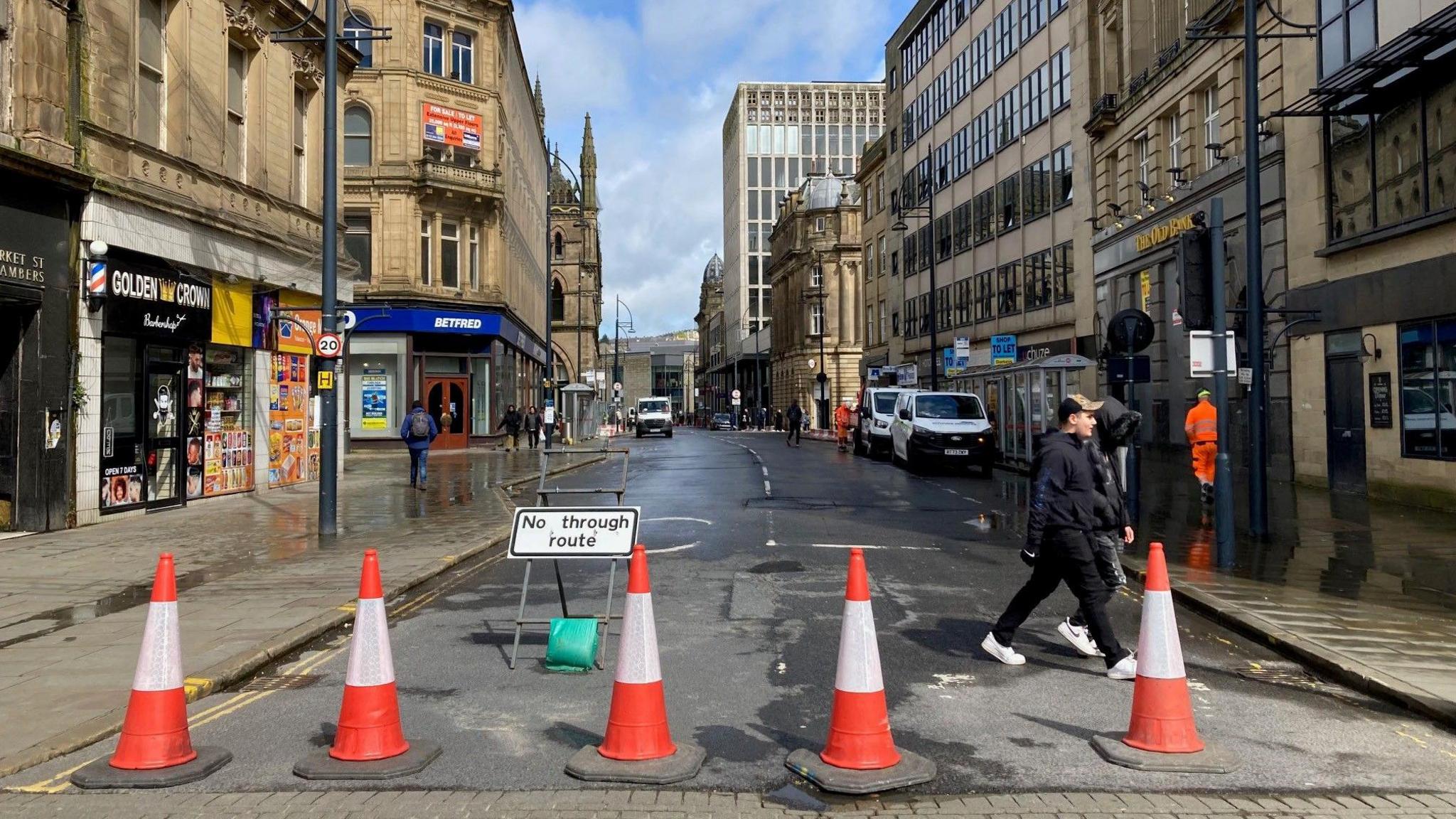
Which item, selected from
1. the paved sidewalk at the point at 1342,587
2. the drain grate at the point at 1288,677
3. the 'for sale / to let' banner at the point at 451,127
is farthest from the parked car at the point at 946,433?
the 'for sale / to let' banner at the point at 451,127

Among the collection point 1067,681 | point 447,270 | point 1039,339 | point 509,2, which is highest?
point 509,2

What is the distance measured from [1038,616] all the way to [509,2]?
3614cm

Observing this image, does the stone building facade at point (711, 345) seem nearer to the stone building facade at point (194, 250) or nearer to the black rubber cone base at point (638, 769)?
the stone building facade at point (194, 250)

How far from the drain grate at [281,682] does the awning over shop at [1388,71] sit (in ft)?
51.8

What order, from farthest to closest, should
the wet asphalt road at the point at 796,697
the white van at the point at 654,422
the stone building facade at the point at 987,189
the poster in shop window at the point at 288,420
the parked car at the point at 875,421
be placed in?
the white van at the point at 654,422 → the stone building facade at the point at 987,189 → the parked car at the point at 875,421 → the poster in shop window at the point at 288,420 → the wet asphalt road at the point at 796,697

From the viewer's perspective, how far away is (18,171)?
11.9m

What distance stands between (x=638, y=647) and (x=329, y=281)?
10.2 meters

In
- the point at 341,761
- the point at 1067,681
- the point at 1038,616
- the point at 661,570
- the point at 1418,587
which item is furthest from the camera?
the point at 661,570

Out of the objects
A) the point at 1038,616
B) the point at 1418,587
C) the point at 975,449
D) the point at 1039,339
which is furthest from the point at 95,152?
the point at 1039,339

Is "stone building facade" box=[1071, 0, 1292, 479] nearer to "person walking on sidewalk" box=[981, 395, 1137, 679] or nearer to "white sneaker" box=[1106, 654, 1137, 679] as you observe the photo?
"person walking on sidewalk" box=[981, 395, 1137, 679]

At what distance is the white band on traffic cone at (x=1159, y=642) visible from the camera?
497 centimetres

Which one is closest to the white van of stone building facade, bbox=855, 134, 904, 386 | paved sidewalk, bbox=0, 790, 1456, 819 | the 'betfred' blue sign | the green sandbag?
stone building facade, bbox=855, 134, 904, 386

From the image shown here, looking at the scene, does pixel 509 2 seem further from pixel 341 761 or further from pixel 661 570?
pixel 341 761

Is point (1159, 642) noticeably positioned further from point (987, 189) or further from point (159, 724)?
point (987, 189)
